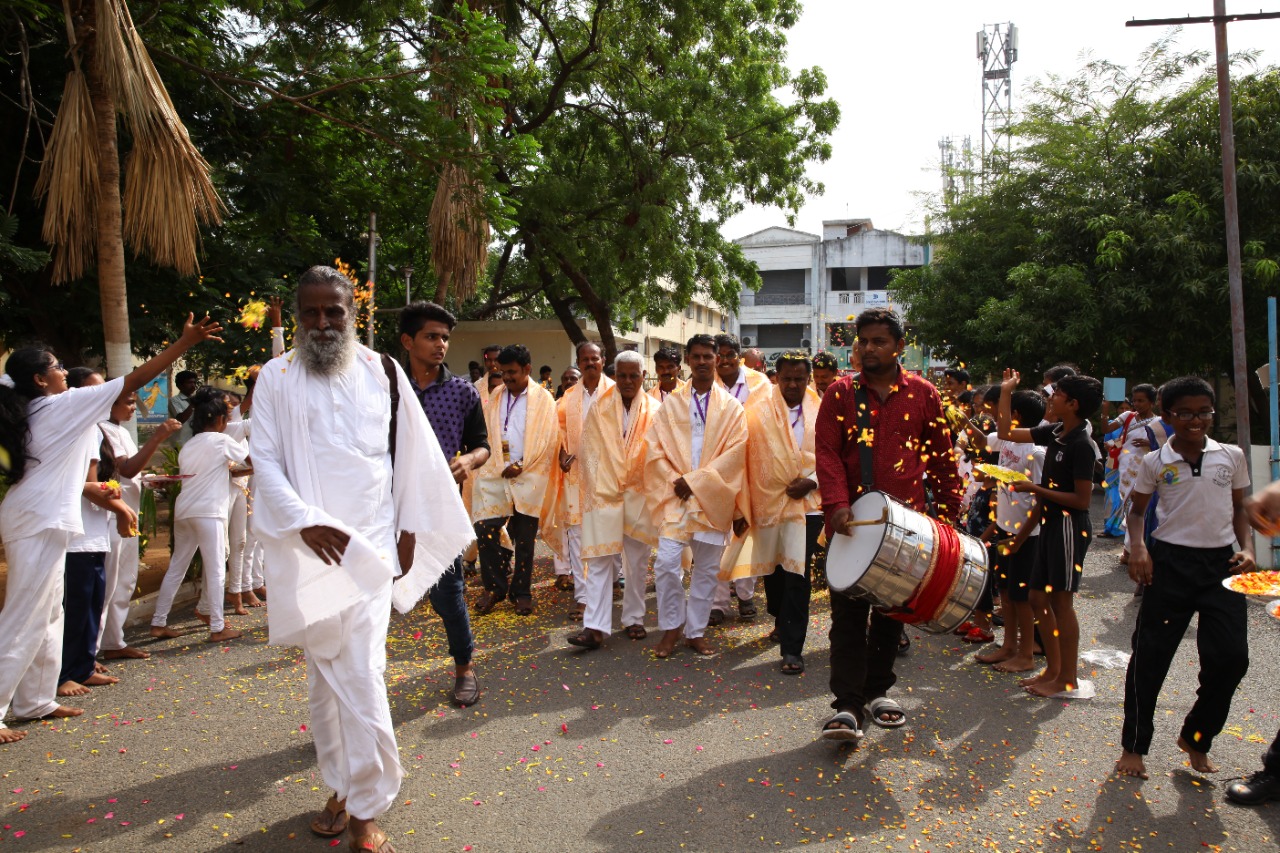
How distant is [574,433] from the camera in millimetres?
8672

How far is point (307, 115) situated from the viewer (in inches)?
476

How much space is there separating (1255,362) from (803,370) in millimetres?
16381

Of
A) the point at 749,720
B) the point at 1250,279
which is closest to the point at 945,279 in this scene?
the point at 1250,279

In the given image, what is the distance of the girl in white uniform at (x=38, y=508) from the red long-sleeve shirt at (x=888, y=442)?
3593mm

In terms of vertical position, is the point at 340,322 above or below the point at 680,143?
below

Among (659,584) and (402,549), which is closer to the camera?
(402,549)

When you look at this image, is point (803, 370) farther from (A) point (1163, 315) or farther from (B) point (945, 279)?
(B) point (945, 279)

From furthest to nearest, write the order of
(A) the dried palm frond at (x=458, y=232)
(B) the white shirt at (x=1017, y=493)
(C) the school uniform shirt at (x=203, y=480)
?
1. (A) the dried palm frond at (x=458, y=232)
2. (C) the school uniform shirt at (x=203, y=480)
3. (B) the white shirt at (x=1017, y=493)

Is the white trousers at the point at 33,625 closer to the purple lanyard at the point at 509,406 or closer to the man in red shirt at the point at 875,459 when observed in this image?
the purple lanyard at the point at 509,406

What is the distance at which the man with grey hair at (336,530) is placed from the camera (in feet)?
12.3

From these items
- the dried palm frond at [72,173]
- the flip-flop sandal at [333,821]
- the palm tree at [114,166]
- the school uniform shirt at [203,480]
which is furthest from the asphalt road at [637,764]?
the dried palm frond at [72,173]

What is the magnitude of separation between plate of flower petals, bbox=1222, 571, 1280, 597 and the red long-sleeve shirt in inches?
57.6

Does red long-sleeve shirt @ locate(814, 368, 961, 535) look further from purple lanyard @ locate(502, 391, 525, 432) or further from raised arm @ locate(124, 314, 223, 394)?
purple lanyard @ locate(502, 391, 525, 432)

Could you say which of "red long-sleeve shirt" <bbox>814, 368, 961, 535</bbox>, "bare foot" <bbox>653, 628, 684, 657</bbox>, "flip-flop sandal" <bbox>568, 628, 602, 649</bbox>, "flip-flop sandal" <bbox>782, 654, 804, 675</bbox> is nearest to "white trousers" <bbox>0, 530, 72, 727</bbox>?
"flip-flop sandal" <bbox>568, 628, 602, 649</bbox>
